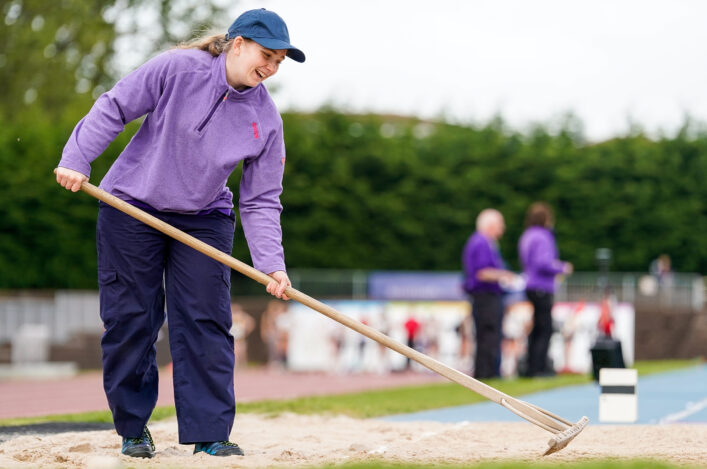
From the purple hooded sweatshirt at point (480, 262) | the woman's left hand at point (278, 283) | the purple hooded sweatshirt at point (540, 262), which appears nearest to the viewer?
the woman's left hand at point (278, 283)

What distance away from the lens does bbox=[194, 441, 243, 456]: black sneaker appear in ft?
16.0

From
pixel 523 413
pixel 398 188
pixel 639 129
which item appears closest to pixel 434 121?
pixel 398 188

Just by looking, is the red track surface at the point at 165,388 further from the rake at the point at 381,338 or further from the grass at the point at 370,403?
the rake at the point at 381,338

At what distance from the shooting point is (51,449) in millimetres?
5074

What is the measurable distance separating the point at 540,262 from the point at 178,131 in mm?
8012

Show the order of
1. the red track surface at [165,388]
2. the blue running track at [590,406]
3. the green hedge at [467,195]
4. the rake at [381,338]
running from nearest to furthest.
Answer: the rake at [381,338] < the blue running track at [590,406] < the red track surface at [165,388] < the green hedge at [467,195]

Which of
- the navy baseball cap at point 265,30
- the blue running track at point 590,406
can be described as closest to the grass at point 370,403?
the blue running track at point 590,406

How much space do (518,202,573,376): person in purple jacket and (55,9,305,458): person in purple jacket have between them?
7617mm

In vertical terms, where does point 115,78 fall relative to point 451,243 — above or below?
above

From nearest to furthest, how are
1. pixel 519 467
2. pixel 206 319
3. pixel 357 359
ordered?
pixel 519 467 → pixel 206 319 → pixel 357 359

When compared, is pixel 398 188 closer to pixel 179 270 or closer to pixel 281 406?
pixel 281 406

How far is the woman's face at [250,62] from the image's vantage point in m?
4.87

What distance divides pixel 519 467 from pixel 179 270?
1932mm

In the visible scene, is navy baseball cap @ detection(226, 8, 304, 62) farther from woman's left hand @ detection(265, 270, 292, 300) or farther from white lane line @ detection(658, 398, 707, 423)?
white lane line @ detection(658, 398, 707, 423)
